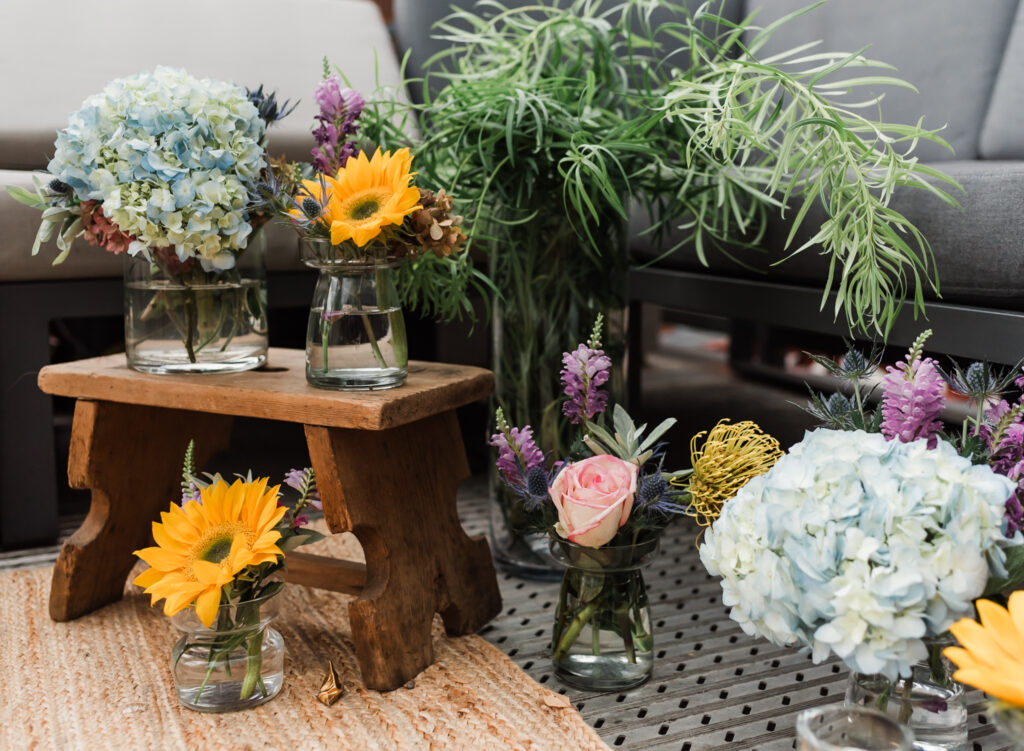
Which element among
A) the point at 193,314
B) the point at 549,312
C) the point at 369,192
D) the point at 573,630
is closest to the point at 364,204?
the point at 369,192

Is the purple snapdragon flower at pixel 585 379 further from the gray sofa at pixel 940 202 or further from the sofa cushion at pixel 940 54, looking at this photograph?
the sofa cushion at pixel 940 54

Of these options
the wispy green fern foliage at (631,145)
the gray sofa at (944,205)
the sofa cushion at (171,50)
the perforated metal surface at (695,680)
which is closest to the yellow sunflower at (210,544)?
the perforated metal surface at (695,680)

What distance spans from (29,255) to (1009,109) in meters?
1.40

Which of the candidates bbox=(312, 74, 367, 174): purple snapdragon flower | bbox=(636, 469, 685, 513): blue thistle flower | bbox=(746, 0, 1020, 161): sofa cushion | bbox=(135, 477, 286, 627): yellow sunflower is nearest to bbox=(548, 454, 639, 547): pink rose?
bbox=(636, 469, 685, 513): blue thistle flower

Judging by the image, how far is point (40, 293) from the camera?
54.9 inches

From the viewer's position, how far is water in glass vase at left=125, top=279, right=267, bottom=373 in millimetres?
1075

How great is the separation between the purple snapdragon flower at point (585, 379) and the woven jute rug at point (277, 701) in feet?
0.94

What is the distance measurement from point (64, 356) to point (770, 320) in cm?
154

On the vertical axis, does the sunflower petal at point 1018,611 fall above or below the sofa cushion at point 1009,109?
below

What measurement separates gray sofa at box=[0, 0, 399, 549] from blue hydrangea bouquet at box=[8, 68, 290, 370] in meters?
0.26

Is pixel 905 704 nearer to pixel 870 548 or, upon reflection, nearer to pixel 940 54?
pixel 870 548

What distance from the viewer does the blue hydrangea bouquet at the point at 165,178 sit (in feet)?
3.16

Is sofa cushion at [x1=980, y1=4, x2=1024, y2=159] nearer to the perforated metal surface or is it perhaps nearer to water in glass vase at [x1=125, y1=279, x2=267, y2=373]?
the perforated metal surface

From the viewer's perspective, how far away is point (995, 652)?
1.97ft
